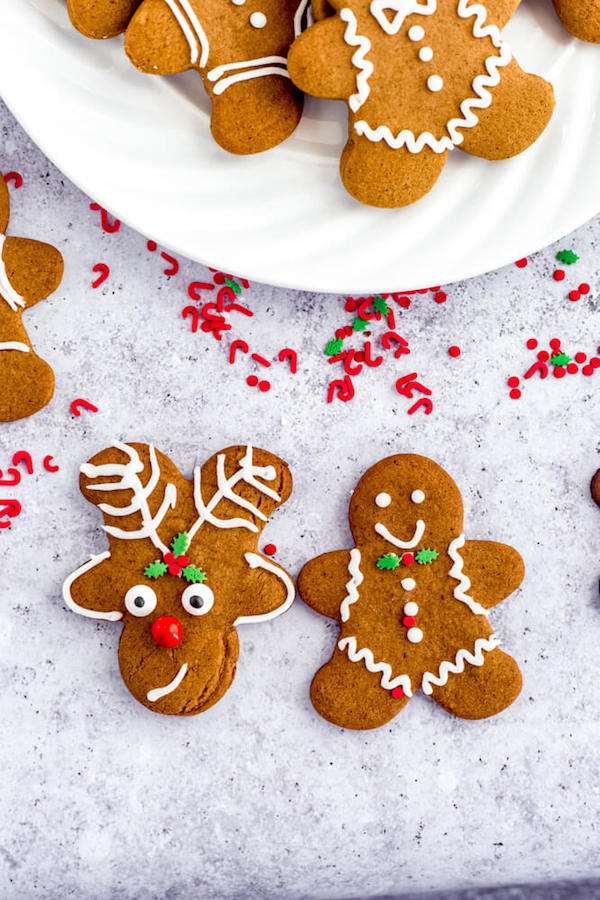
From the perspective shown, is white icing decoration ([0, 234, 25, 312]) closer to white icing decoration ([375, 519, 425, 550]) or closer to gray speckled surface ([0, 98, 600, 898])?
gray speckled surface ([0, 98, 600, 898])

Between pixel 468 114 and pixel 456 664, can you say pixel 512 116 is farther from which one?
pixel 456 664

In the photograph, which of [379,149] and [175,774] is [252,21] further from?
[175,774]

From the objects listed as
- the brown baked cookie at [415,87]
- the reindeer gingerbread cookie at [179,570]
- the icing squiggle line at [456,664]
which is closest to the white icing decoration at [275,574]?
the reindeer gingerbread cookie at [179,570]

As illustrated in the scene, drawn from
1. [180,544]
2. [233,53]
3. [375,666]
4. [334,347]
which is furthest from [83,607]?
[233,53]

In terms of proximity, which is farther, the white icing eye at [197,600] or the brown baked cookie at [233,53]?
→ the white icing eye at [197,600]

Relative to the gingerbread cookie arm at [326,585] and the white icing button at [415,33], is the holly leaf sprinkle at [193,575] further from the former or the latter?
the white icing button at [415,33]

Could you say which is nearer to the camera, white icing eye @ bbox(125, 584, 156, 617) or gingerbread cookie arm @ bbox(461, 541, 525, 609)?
white icing eye @ bbox(125, 584, 156, 617)

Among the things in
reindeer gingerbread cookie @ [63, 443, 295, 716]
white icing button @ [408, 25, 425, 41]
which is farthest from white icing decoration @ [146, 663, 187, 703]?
white icing button @ [408, 25, 425, 41]
